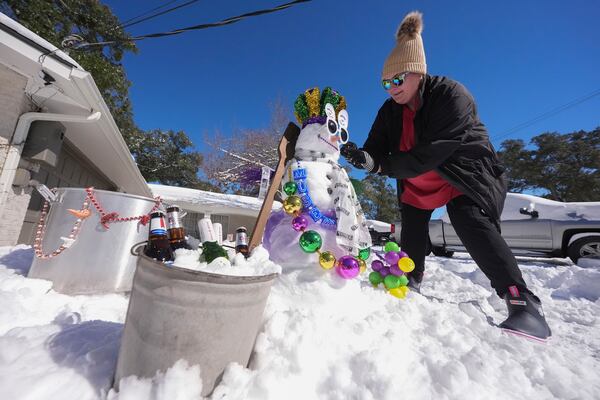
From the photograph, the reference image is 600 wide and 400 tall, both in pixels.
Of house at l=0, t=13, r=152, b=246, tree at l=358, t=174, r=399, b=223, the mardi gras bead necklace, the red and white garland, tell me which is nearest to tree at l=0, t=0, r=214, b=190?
house at l=0, t=13, r=152, b=246

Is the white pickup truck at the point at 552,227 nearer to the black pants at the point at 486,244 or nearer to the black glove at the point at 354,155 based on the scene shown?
the black pants at the point at 486,244

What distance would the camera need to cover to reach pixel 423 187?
2.28 meters

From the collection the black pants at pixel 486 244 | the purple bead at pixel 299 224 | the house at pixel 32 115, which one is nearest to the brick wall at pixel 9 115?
the house at pixel 32 115

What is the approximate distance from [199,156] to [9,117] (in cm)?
2309

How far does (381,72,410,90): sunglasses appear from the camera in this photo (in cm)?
204

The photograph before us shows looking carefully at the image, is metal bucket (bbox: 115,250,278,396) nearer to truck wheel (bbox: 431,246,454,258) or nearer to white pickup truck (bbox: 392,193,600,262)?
white pickup truck (bbox: 392,193,600,262)

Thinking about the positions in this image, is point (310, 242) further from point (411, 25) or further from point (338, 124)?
point (411, 25)

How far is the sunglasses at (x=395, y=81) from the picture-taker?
80.3 inches

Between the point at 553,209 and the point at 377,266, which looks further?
Answer: the point at 553,209

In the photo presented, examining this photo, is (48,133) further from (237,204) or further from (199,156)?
(199,156)

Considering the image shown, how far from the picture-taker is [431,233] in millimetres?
7840

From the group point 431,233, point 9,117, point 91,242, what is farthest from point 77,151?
point 431,233

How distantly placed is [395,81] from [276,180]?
118 centimetres

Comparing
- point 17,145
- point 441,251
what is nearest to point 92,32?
point 17,145
